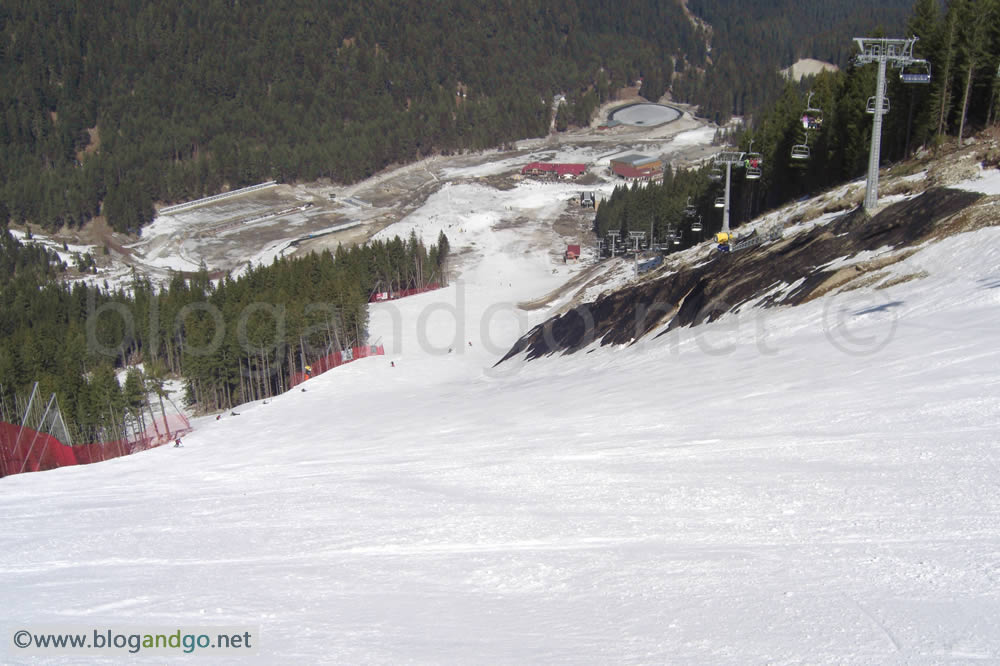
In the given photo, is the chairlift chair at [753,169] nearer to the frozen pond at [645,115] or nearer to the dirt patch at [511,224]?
the dirt patch at [511,224]

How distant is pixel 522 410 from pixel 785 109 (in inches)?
1977

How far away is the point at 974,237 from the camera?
71.4ft

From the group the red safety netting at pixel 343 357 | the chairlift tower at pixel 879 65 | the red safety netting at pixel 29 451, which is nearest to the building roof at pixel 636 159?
the red safety netting at pixel 343 357

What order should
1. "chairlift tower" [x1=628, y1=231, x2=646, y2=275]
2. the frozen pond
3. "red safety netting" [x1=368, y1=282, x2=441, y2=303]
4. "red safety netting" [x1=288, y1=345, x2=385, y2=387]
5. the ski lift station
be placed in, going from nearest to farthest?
1. "chairlift tower" [x1=628, y1=231, x2=646, y2=275]
2. "red safety netting" [x1=288, y1=345, x2=385, y2=387]
3. "red safety netting" [x1=368, y1=282, x2=441, y2=303]
4. the ski lift station
5. the frozen pond

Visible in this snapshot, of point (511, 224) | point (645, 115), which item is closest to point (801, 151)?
point (511, 224)

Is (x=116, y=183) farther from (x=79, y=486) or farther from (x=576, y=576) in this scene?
(x=576, y=576)

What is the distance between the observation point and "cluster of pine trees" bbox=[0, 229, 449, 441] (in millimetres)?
56031

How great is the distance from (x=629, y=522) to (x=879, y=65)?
89.2ft

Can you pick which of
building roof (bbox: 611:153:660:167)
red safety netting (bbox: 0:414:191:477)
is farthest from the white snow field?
building roof (bbox: 611:153:660:167)

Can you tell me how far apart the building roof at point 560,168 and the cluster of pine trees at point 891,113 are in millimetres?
72827

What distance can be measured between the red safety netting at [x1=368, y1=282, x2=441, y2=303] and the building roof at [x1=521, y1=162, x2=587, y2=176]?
5914 centimetres

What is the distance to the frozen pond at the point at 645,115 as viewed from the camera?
178375 millimetres

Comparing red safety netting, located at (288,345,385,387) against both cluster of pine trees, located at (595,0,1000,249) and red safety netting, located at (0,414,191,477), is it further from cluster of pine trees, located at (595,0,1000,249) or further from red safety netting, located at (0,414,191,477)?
cluster of pine trees, located at (595,0,1000,249)

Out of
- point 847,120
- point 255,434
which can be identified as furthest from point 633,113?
point 255,434
